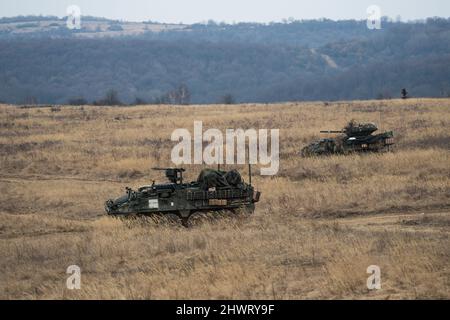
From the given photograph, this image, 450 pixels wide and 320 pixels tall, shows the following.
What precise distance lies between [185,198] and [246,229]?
2.02m

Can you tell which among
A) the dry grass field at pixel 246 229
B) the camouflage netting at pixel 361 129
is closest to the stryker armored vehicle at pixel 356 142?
the camouflage netting at pixel 361 129

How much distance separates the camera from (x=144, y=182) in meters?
29.8

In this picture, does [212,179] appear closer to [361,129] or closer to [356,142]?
[356,142]

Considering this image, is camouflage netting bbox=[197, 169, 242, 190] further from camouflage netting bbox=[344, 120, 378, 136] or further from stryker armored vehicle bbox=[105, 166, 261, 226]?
camouflage netting bbox=[344, 120, 378, 136]

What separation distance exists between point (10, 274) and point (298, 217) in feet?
29.2

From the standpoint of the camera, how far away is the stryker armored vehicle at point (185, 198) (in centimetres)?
1972

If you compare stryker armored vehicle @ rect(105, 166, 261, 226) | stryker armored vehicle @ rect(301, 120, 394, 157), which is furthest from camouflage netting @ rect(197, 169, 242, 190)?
stryker armored vehicle @ rect(301, 120, 394, 157)

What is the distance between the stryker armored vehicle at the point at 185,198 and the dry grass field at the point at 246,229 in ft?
1.24

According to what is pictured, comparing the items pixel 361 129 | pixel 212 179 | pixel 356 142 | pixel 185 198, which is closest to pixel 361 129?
pixel 361 129

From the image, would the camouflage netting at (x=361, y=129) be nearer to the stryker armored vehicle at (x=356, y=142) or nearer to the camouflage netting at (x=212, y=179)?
the stryker armored vehicle at (x=356, y=142)

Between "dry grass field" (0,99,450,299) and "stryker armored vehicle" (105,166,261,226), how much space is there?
0.38 m

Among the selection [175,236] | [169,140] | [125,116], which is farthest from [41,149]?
[175,236]

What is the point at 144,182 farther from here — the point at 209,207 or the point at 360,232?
the point at 360,232

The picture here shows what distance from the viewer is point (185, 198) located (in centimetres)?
1975
